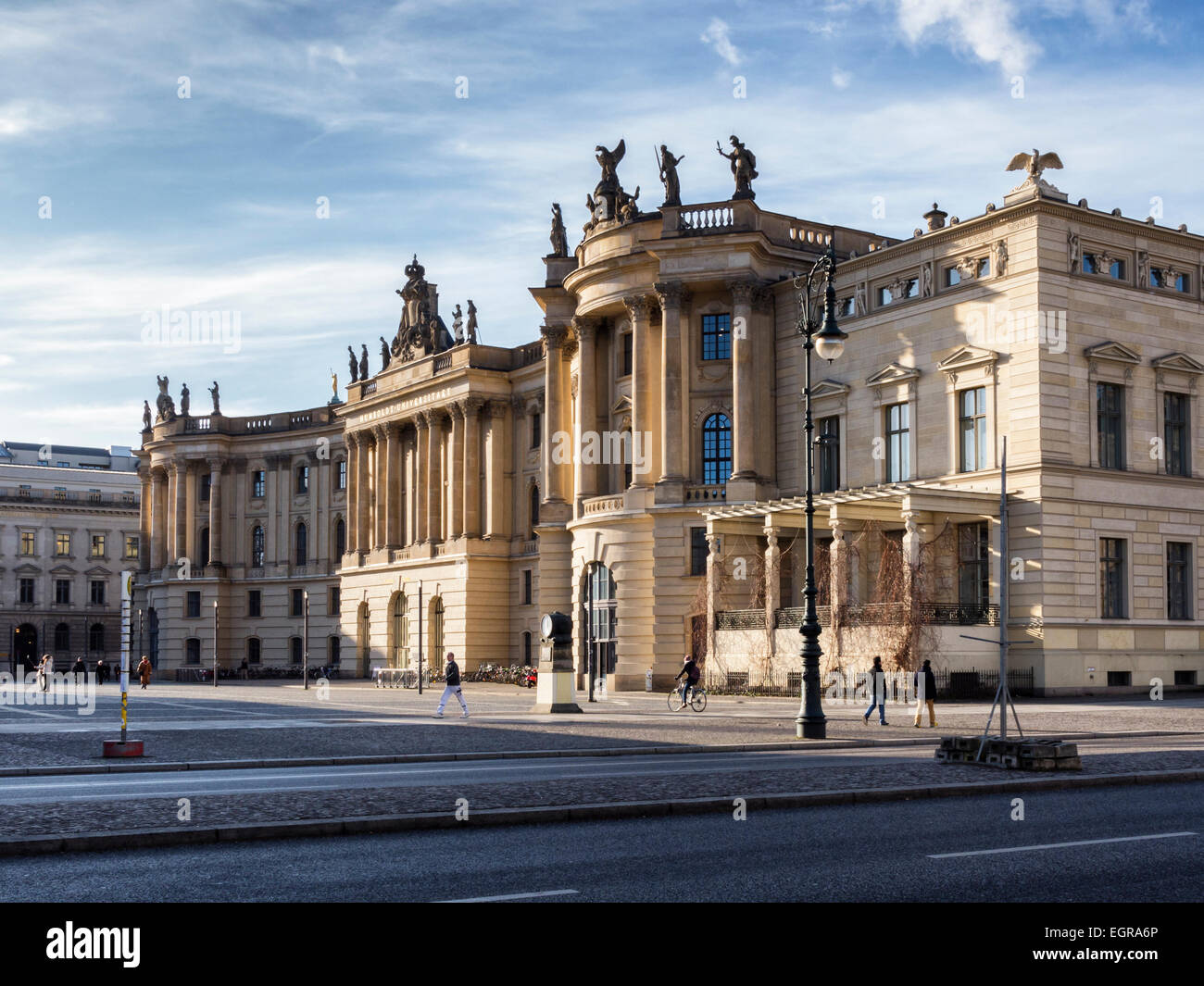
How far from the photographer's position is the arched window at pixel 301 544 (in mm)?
108438

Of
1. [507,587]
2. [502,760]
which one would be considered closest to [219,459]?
[507,587]

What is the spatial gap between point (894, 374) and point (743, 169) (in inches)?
486

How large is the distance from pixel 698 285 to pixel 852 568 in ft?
51.7

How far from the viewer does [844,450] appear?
184ft

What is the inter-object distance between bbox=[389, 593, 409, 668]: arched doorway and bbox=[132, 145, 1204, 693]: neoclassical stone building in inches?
79.4

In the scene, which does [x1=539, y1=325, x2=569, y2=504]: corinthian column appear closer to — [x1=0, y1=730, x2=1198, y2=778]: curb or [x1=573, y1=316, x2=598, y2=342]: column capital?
[x1=573, y1=316, x2=598, y2=342]: column capital

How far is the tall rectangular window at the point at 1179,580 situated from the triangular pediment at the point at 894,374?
1094cm

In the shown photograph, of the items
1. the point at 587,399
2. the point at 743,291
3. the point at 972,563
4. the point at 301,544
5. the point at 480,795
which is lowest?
the point at 480,795

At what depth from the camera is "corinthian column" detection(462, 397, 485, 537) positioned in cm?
8362

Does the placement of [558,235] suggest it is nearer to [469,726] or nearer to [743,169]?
[743,169]

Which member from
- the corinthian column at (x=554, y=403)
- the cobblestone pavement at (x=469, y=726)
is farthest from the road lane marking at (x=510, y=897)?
the corinthian column at (x=554, y=403)

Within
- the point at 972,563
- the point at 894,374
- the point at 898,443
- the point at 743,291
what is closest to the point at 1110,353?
the point at 894,374
